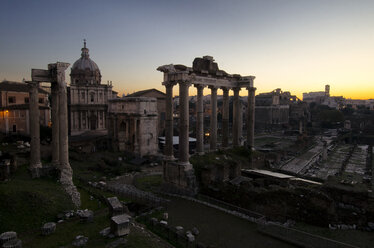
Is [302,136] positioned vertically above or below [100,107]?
below

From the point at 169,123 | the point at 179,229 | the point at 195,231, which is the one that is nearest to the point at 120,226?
the point at 179,229

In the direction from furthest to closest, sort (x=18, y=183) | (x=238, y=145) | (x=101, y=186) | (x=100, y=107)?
(x=100, y=107), (x=238, y=145), (x=101, y=186), (x=18, y=183)

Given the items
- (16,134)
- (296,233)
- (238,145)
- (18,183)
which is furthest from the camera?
(16,134)

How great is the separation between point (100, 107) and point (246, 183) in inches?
1557

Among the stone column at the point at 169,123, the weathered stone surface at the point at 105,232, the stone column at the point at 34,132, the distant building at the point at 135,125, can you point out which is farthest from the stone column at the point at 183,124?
the distant building at the point at 135,125

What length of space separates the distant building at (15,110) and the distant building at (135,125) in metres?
12.0

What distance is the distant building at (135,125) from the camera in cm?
3697

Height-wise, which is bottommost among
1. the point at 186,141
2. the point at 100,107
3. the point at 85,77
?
the point at 186,141

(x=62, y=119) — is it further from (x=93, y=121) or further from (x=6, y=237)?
(x=93, y=121)

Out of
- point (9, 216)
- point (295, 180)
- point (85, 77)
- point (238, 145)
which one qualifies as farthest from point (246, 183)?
point (85, 77)

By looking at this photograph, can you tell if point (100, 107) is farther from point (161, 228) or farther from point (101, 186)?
point (161, 228)

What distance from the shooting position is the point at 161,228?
1191 centimetres

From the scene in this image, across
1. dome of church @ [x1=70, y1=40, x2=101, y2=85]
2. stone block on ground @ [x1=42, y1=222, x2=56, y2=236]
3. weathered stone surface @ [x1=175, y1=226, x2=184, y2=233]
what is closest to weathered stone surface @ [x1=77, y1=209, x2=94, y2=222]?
stone block on ground @ [x1=42, y1=222, x2=56, y2=236]

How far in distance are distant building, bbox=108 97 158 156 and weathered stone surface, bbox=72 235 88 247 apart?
26838 millimetres
